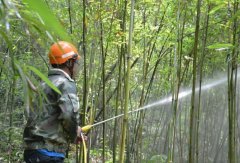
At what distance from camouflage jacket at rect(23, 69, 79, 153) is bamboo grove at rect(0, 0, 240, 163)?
0.85 feet

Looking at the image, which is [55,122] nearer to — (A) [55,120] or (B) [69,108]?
(A) [55,120]

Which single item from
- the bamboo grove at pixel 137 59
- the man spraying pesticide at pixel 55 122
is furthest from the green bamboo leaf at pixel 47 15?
the man spraying pesticide at pixel 55 122

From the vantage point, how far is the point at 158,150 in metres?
9.84

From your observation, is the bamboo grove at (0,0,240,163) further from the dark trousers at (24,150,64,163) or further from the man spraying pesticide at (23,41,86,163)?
the dark trousers at (24,150,64,163)

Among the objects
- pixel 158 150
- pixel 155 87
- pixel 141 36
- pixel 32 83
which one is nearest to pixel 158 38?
pixel 141 36

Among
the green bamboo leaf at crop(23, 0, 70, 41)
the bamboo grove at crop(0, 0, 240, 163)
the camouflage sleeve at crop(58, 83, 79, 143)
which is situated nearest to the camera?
the green bamboo leaf at crop(23, 0, 70, 41)

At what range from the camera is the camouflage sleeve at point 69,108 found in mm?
2104

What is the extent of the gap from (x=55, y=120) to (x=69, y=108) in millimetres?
124

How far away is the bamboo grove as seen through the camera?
31.3 inches

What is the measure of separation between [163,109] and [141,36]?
5360 millimetres

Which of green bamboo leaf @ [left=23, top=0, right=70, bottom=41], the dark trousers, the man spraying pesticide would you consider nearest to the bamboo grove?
green bamboo leaf @ [left=23, top=0, right=70, bottom=41]

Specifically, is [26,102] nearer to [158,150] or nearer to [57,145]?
[57,145]

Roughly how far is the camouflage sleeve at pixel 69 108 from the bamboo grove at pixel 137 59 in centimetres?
27

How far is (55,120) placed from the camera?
2.17 metres
